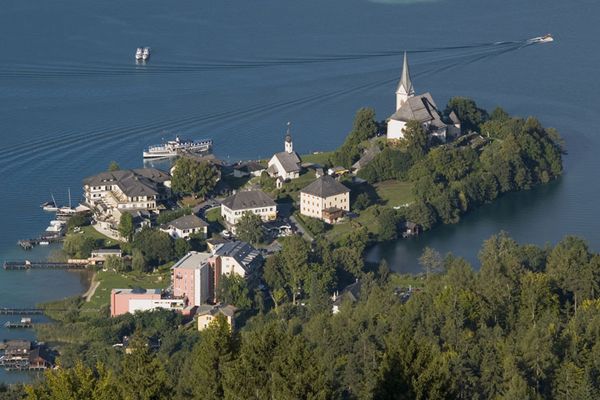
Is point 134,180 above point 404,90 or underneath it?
underneath

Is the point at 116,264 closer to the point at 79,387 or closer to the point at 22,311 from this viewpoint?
the point at 22,311

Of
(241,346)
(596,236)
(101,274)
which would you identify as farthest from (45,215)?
(241,346)

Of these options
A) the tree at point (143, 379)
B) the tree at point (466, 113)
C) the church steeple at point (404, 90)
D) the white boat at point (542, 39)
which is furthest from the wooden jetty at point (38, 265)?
the white boat at point (542, 39)

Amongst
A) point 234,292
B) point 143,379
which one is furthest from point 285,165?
point 143,379

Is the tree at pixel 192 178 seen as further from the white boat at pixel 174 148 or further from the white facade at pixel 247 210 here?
the white boat at pixel 174 148

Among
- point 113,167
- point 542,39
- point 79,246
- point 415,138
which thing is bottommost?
point 79,246

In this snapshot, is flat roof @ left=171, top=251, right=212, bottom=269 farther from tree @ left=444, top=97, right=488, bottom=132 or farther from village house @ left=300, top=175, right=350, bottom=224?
tree @ left=444, top=97, right=488, bottom=132

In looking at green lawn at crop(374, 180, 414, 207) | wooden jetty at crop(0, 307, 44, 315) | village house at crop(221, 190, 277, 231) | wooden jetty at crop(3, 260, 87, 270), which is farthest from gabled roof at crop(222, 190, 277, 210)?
wooden jetty at crop(0, 307, 44, 315)
